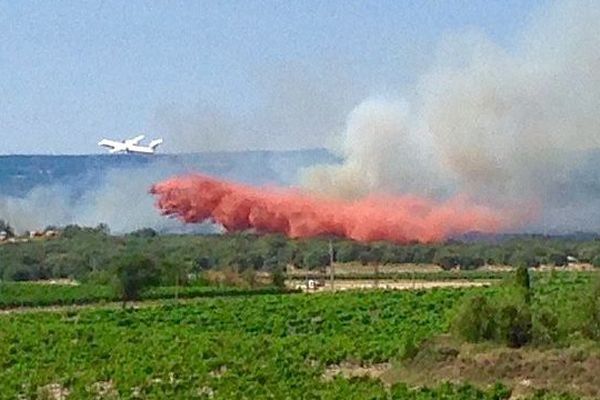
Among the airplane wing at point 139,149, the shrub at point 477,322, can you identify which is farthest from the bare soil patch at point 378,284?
the shrub at point 477,322

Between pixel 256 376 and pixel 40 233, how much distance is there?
80.1 meters

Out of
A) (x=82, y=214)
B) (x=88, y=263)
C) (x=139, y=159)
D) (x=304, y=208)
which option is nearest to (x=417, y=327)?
(x=304, y=208)

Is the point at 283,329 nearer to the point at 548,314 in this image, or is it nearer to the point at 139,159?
the point at 548,314

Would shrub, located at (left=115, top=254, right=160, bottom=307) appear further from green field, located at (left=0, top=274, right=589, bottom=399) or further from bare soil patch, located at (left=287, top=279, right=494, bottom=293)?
bare soil patch, located at (left=287, top=279, right=494, bottom=293)

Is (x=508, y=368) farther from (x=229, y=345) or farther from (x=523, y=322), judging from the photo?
(x=229, y=345)

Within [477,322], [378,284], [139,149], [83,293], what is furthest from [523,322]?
[139,149]

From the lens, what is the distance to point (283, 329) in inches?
1702

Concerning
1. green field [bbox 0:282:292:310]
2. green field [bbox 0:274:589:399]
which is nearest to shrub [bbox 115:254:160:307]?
green field [bbox 0:282:292:310]

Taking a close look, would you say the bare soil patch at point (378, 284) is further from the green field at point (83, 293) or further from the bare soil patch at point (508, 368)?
the bare soil patch at point (508, 368)

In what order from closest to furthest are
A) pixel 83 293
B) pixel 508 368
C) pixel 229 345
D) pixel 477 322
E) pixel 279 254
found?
pixel 508 368 → pixel 477 322 → pixel 229 345 → pixel 83 293 → pixel 279 254

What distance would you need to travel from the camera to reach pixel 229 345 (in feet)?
116

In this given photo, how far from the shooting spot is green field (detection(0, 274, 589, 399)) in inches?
1045

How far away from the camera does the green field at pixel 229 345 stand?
26.5m

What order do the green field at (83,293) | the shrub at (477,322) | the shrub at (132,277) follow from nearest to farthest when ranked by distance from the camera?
1. the shrub at (477,322)
2. the green field at (83,293)
3. the shrub at (132,277)
